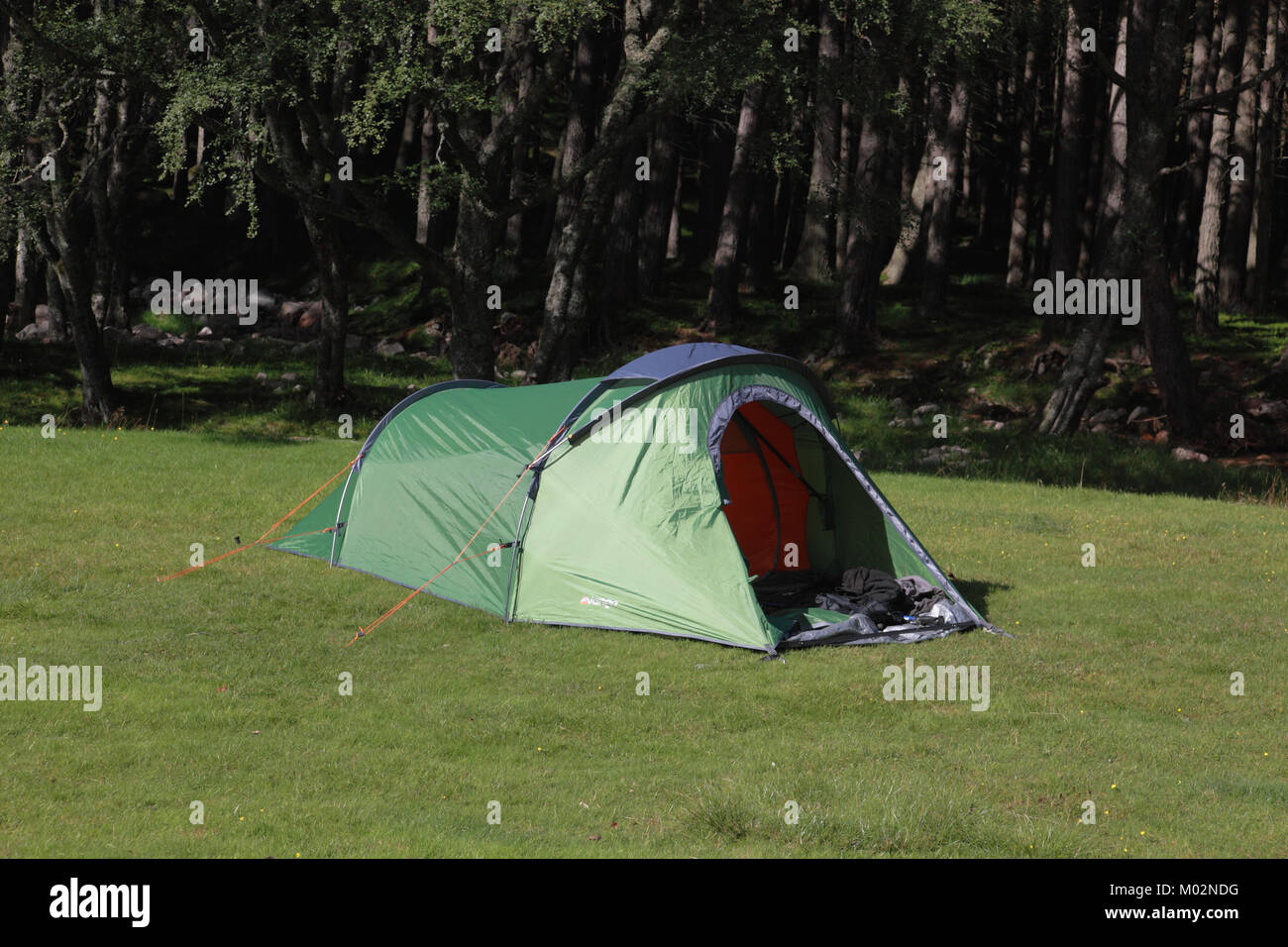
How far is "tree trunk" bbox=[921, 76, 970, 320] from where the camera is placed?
1101 inches

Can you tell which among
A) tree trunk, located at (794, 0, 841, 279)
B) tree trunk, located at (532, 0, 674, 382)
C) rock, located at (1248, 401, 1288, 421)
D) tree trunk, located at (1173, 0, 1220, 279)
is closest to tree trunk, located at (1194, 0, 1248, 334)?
tree trunk, located at (1173, 0, 1220, 279)

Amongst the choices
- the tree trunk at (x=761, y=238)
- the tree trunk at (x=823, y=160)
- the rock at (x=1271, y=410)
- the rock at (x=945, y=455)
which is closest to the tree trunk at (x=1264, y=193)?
the rock at (x=1271, y=410)

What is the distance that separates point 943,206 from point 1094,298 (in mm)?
8009

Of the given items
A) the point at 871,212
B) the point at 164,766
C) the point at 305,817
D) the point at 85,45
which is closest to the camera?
the point at 305,817

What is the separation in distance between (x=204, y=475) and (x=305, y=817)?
11.2 m

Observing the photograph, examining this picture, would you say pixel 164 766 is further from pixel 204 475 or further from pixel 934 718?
pixel 204 475

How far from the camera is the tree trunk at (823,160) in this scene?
19719mm

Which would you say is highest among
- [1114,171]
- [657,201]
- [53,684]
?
[1114,171]

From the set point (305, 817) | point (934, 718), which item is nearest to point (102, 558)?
point (305, 817)

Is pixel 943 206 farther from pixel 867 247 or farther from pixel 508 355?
pixel 508 355

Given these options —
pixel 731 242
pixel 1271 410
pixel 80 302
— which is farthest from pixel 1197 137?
pixel 80 302

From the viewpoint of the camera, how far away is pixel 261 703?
8.02m

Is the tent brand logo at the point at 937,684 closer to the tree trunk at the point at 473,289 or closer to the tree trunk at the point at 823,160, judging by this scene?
the tree trunk at the point at 473,289

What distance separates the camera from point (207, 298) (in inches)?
1331
